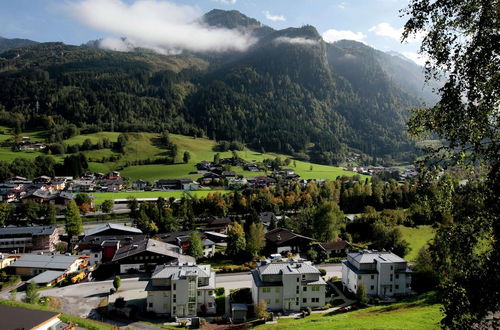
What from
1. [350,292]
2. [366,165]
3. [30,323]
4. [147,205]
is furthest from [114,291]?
[366,165]

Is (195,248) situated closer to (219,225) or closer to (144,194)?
(219,225)

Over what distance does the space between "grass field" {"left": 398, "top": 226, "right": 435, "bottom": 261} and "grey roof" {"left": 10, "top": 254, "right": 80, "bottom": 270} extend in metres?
47.7

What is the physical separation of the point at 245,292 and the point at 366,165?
550 feet

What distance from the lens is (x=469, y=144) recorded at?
27.3 ft

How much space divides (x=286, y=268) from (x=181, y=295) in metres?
11.2

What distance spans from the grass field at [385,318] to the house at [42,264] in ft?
98.2

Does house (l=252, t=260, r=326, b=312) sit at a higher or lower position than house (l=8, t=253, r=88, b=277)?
higher

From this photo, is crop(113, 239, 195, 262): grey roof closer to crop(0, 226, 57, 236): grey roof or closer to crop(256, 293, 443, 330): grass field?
crop(0, 226, 57, 236): grey roof

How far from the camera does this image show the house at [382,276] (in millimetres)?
38938

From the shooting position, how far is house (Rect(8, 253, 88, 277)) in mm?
46156

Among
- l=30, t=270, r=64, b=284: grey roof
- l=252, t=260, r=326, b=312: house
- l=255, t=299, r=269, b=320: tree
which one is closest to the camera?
l=255, t=299, r=269, b=320: tree

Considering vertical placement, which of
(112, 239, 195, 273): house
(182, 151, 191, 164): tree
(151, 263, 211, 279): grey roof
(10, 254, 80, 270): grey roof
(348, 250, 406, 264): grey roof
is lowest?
(10, 254, 80, 270): grey roof

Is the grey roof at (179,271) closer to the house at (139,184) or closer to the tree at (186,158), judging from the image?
the house at (139,184)

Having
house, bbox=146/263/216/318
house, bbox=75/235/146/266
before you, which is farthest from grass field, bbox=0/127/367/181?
house, bbox=146/263/216/318
